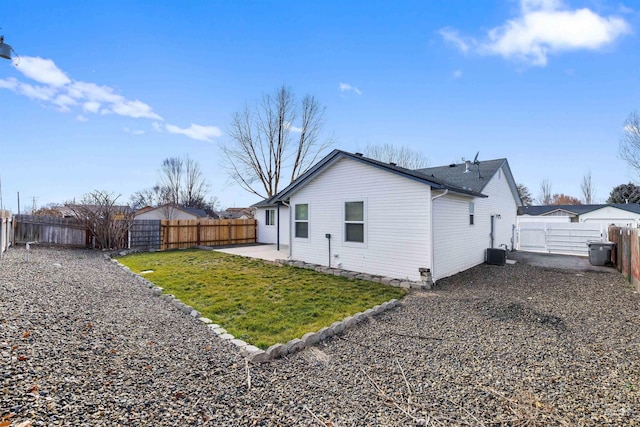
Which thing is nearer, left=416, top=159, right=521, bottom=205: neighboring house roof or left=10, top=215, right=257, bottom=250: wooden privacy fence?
left=416, top=159, right=521, bottom=205: neighboring house roof

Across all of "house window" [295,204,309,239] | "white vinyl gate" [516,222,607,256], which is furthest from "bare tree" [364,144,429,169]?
"house window" [295,204,309,239]

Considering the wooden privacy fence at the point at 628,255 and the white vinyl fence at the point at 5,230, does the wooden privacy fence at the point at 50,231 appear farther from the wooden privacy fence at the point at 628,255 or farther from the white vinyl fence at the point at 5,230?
the wooden privacy fence at the point at 628,255

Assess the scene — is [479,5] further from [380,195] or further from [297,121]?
[297,121]

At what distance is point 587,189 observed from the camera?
148 ft

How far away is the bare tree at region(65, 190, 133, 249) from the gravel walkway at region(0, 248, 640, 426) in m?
9.25

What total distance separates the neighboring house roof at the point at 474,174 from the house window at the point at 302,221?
5239 mm

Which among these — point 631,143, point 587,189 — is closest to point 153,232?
point 631,143

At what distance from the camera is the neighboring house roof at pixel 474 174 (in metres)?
12.1

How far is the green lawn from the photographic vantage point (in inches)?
181

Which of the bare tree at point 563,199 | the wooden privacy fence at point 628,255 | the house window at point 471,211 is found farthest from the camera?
the bare tree at point 563,199

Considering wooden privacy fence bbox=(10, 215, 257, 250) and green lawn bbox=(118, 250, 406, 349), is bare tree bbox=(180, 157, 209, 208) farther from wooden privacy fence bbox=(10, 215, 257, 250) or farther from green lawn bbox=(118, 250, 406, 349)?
green lawn bbox=(118, 250, 406, 349)

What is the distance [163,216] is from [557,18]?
35393mm

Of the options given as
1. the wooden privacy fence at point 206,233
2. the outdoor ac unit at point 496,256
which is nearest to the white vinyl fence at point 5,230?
the wooden privacy fence at point 206,233

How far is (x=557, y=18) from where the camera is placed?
8539 millimetres
